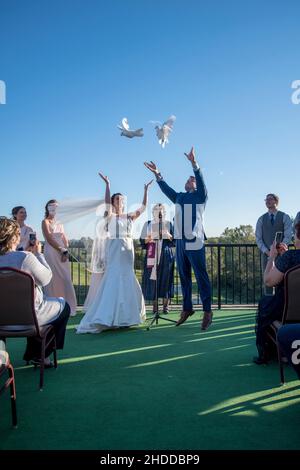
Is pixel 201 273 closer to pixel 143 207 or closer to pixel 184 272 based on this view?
pixel 184 272

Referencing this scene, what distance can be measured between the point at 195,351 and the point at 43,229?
3.51 m

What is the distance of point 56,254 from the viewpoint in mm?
7012

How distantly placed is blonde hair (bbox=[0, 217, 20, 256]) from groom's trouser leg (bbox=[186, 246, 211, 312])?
3038 mm

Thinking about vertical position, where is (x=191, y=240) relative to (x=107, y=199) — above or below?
below

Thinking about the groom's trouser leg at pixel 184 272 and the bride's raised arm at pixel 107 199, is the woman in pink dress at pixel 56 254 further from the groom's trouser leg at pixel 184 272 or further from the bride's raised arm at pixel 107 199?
the groom's trouser leg at pixel 184 272

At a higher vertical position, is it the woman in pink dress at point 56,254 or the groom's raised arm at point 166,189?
the groom's raised arm at point 166,189

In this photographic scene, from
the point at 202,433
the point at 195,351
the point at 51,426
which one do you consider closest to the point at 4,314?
the point at 51,426

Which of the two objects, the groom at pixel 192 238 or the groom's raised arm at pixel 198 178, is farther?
the groom at pixel 192 238

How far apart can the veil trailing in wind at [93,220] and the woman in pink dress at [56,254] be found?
0.36 meters

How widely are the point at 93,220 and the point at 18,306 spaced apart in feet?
10.6

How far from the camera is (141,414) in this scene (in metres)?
2.62

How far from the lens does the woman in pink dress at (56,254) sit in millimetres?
6883

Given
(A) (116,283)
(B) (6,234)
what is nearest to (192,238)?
(A) (116,283)

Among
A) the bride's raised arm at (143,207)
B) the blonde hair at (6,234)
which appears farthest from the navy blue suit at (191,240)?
the blonde hair at (6,234)
